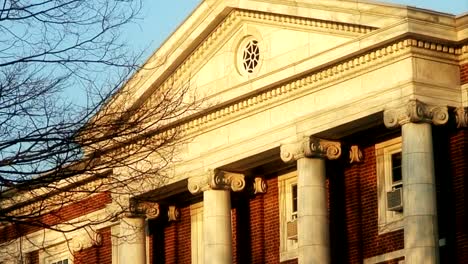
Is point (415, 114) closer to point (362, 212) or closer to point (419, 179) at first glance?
point (419, 179)

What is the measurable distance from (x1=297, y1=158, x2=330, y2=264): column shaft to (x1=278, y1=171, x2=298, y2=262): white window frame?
223cm

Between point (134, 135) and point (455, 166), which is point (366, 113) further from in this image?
point (134, 135)

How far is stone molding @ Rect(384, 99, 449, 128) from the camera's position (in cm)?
3222

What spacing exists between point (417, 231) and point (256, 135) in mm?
5434

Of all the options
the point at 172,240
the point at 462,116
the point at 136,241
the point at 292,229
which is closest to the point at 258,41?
the point at 292,229

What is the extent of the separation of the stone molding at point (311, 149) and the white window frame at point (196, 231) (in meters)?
4.92

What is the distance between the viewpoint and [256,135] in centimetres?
3594

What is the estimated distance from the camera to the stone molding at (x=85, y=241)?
42.7 metres

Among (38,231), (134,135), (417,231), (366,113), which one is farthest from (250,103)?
(134,135)

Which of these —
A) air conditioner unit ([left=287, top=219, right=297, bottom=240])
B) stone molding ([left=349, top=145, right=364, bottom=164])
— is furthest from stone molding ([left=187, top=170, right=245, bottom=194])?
stone molding ([left=349, top=145, right=364, bottom=164])

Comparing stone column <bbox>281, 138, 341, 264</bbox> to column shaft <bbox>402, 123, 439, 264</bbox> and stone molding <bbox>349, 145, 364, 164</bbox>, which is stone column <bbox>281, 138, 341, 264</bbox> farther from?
column shaft <bbox>402, 123, 439, 264</bbox>

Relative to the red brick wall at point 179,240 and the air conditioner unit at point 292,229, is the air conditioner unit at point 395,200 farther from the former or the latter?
the red brick wall at point 179,240

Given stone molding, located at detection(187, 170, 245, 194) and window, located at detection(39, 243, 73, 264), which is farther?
window, located at detection(39, 243, 73, 264)

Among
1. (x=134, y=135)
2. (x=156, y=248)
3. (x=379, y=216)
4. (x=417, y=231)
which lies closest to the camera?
(x=134, y=135)
